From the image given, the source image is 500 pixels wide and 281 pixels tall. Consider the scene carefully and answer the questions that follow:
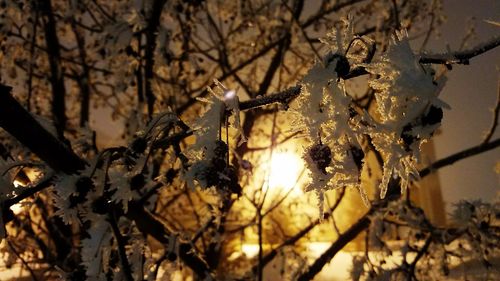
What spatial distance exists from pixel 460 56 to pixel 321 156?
409 mm

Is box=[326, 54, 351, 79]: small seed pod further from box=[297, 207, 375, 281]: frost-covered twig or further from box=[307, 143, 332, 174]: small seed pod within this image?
box=[297, 207, 375, 281]: frost-covered twig

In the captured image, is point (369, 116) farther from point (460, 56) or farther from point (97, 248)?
point (97, 248)

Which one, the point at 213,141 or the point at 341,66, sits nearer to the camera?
the point at 341,66

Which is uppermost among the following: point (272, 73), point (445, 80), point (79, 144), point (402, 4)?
point (402, 4)

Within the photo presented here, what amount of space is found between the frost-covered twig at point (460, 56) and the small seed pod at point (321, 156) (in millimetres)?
311

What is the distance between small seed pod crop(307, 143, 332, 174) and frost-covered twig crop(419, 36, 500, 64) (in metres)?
0.31

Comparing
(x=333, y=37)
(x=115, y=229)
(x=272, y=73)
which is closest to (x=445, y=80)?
(x=333, y=37)

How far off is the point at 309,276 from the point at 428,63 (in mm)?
2906

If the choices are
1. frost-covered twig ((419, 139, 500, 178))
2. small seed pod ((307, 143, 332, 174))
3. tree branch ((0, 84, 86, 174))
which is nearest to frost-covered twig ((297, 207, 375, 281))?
frost-covered twig ((419, 139, 500, 178))

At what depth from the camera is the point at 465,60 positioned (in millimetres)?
1046

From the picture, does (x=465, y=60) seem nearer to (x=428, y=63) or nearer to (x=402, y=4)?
(x=428, y=63)

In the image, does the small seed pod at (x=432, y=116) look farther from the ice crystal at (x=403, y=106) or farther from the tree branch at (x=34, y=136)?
the tree branch at (x=34, y=136)

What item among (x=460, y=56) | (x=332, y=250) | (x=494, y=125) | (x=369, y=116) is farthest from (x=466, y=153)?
(x=369, y=116)

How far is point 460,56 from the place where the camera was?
1038 millimetres
